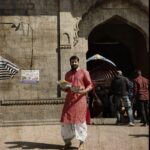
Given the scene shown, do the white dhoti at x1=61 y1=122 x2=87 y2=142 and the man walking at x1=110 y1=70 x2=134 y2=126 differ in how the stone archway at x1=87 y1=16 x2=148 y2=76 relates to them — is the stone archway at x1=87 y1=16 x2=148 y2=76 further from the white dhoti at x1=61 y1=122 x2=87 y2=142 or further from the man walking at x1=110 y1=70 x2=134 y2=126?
the white dhoti at x1=61 y1=122 x2=87 y2=142

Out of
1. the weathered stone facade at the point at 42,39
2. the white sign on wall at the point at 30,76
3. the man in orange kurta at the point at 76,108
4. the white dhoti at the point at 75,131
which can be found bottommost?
the white dhoti at the point at 75,131

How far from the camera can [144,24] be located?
16.9 meters

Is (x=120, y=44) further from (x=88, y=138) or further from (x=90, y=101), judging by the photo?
(x=88, y=138)

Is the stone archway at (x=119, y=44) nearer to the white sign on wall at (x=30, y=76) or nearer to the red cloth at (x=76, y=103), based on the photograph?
the white sign on wall at (x=30, y=76)

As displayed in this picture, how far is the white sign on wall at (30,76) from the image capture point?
15875 millimetres

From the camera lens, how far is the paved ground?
34.7 feet

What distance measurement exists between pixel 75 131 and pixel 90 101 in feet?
21.9

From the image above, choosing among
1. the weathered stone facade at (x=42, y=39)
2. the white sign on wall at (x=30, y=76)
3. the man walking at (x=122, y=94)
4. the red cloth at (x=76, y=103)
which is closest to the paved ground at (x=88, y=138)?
the man walking at (x=122, y=94)

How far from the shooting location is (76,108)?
9.79m

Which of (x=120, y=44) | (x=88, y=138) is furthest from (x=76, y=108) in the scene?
(x=120, y=44)

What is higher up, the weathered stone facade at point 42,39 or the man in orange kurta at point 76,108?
the weathered stone facade at point 42,39

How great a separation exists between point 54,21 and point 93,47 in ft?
20.4

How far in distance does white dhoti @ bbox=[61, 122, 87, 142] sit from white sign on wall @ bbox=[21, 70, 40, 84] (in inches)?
241

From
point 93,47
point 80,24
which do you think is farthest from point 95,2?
A: point 93,47
